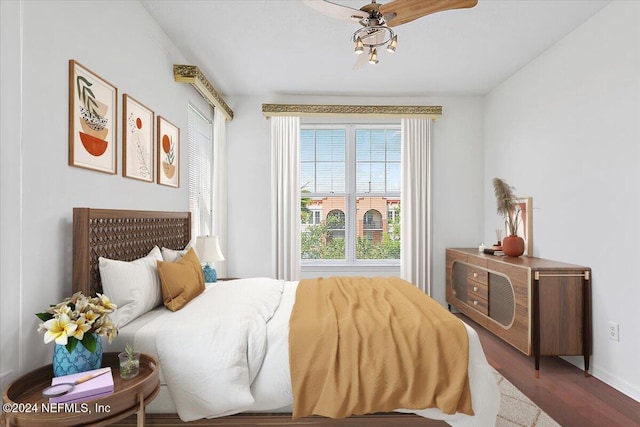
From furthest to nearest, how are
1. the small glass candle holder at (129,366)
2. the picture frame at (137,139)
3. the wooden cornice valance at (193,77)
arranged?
the wooden cornice valance at (193,77) < the picture frame at (137,139) < the small glass candle holder at (129,366)

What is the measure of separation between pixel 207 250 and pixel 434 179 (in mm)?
2983

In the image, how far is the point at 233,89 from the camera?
4.27m

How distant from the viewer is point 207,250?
10.7 ft

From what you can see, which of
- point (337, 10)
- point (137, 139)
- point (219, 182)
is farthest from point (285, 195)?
point (337, 10)

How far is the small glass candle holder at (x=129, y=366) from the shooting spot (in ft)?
4.80

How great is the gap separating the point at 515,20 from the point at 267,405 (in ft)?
10.7

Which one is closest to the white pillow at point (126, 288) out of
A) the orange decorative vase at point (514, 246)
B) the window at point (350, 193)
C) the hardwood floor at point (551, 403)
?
the hardwood floor at point (551, 403)

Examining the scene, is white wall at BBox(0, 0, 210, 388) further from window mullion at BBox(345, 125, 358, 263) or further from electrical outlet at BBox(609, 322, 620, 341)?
electrical outlet at BBox(609, 322, 620, 341)

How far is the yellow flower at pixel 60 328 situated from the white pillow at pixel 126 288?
0.44 m

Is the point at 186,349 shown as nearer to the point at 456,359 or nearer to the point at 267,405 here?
the point at 267,405

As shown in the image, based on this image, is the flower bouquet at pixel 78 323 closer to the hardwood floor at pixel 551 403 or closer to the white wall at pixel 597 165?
the hardwood floor at pixel 551 403

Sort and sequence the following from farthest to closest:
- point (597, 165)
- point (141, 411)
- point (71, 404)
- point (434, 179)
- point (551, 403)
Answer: point (434, 179), point (597, 165), point (551, 403), point (141, 411), point (71, 404)

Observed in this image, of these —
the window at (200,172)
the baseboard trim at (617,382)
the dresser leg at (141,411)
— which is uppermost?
the window at (200,172)

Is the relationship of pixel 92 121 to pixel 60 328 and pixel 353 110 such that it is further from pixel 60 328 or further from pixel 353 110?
pixel 353 110
